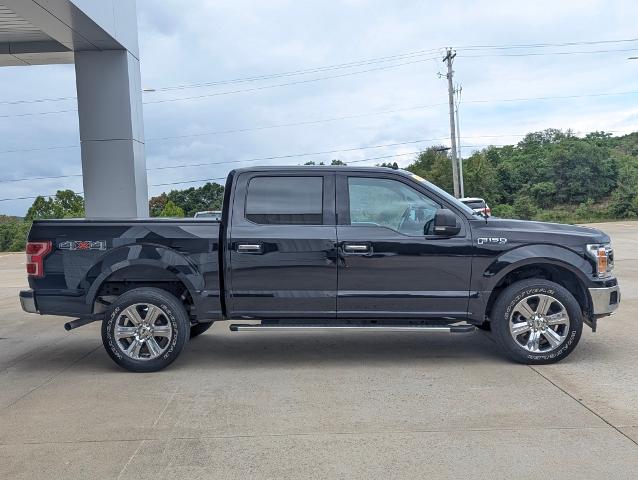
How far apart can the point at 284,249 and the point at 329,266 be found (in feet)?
1.56

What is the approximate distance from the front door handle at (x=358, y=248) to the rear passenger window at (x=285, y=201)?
378 millimetres


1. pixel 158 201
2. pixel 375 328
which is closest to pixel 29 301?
pixel 375 328

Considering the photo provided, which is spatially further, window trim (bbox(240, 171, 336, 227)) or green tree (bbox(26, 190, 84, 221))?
green tree (bbox(26, 190, 84, 221))

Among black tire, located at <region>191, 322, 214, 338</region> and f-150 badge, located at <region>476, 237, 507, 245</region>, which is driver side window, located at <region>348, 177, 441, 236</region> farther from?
black tire, located at <region>191, 322, 214, 338</region>

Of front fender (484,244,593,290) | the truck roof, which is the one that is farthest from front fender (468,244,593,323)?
the truck roof

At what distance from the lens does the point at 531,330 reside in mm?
6238

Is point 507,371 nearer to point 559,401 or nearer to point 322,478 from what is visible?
point 559,401

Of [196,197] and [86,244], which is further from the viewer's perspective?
[196,197]

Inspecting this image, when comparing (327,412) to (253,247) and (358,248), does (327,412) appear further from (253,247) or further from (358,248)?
(253,247)

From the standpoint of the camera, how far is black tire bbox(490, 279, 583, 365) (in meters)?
6.16

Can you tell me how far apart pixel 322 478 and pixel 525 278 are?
11.8 ft

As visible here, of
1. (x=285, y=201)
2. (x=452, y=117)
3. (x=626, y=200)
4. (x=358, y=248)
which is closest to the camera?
(x=358, y=248)

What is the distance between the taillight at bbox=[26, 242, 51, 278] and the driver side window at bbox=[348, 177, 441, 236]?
122 inches

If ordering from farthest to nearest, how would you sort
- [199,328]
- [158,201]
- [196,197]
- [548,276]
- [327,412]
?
1. [158,201]
2. [196,197]
3. [199,328]
4. [548,276]
5. [327,412]
